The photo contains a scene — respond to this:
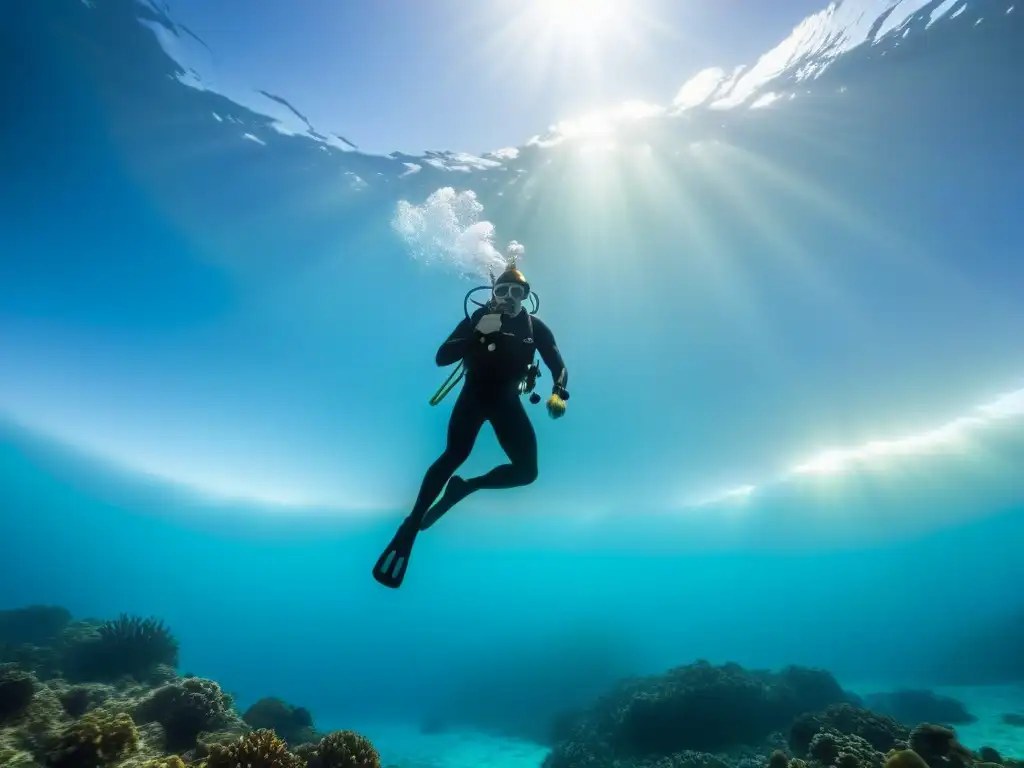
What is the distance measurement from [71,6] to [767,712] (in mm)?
32323

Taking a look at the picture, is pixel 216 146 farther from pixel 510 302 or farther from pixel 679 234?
pixel 679 234

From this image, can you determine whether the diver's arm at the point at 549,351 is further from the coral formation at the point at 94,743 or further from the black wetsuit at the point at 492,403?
the coral formation at the point at 94,743

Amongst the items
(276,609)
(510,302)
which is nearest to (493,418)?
(510,302)

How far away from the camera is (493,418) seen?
212 inches

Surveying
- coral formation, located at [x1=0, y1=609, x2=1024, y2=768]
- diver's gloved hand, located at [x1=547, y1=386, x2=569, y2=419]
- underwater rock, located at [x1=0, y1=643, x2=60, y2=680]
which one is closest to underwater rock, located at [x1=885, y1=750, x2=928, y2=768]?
coral formation, located at [x1=0, y1=609, x2=1024, y2=768]

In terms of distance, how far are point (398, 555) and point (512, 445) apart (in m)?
1.82

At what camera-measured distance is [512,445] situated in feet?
17.8

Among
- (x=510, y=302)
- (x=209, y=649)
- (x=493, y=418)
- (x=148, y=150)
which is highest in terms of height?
(x=148, y=150)

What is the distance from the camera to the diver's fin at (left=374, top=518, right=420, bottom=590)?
449cm

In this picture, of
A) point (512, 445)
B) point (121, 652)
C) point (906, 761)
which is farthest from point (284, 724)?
point (906, 761)

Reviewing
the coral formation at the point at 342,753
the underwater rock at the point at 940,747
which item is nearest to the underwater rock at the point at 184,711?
the coral formation at the point at 342,753

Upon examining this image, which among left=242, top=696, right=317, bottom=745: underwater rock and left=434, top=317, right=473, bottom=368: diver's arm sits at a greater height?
left=434, top=317, right=473, bottom=368: diver's arm

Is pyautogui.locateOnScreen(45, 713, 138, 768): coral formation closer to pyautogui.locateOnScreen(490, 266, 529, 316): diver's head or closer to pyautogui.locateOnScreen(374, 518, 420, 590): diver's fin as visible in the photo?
pyautogui.locateOnScreen(374, 518, 420, 590): diver's fin

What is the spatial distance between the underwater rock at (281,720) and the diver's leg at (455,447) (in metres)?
10.1
